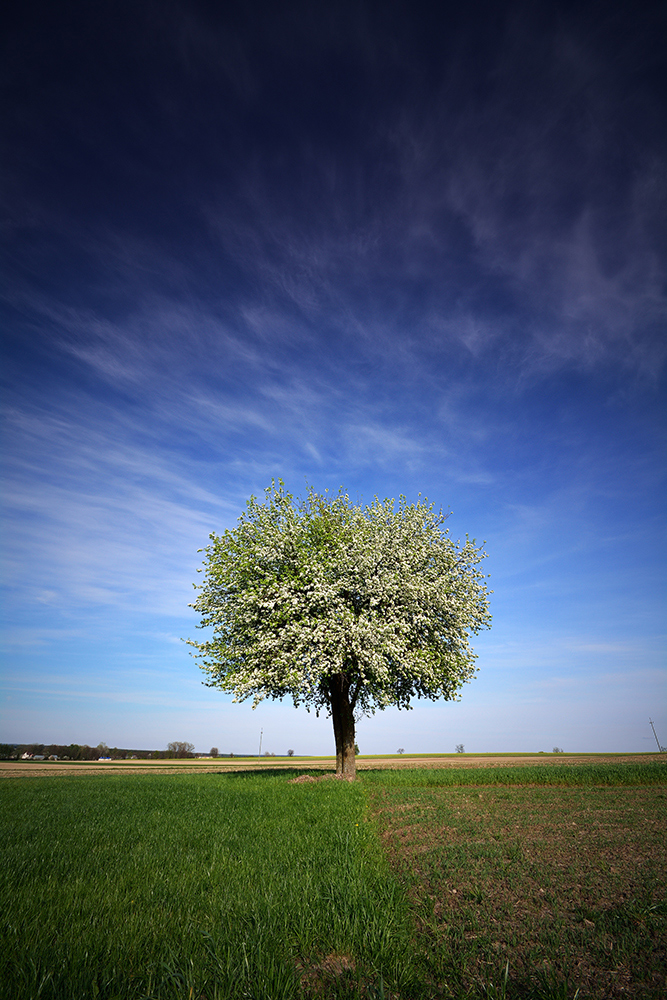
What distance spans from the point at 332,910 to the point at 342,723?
23.2 meters

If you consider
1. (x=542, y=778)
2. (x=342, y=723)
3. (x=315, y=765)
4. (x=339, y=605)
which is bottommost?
(x=315, y=765)

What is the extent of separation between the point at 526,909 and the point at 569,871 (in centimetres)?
215

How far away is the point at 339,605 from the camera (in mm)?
25250

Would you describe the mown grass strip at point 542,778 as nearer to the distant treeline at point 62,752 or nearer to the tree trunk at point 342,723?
the tree trunk at point 342,723

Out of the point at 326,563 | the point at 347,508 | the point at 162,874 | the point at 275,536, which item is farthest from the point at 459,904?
the point at 347,508

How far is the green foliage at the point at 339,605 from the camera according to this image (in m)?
23.8

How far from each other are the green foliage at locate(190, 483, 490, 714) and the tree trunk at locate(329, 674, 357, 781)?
1.84ft

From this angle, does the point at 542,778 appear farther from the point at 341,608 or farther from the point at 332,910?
the point at 332,910

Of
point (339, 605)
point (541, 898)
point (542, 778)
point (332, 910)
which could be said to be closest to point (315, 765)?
point (542, 778)

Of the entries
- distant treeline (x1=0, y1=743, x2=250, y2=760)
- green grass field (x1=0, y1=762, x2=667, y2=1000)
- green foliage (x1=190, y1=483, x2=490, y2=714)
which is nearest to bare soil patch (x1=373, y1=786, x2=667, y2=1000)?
green grass field (x1=0, y1=762, x2=667, y2=1000)

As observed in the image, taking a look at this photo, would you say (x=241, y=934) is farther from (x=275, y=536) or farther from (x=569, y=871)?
(x=275, y=536)

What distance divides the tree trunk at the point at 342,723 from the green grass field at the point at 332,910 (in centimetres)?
1519

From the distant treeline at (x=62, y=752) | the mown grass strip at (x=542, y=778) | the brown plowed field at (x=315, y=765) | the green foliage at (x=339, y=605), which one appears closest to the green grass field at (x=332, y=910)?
the green foliage at (x=339, y=605)

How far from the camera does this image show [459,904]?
631cm
